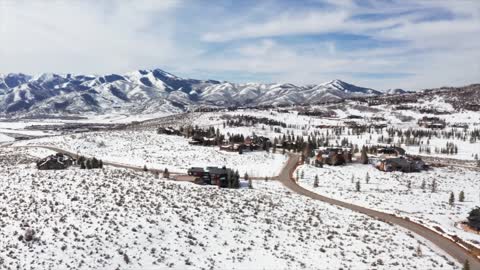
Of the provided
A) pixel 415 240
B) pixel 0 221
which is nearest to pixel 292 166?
pixel 415 240

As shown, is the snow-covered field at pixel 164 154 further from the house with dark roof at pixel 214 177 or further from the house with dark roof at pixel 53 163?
the house with dark roof at pixel 53 163

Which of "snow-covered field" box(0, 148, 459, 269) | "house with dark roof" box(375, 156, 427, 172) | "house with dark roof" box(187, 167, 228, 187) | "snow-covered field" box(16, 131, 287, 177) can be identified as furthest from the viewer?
"snow-covered field" box(16, 131, 287, 177)

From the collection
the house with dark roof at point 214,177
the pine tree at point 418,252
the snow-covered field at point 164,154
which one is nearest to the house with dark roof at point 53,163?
the house with dark roof at point 214,177

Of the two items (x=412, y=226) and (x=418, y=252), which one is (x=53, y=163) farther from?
(x=418, y=252)

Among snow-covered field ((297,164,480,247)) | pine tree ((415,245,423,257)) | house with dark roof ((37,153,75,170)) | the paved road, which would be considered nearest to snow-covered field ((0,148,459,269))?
pine tree ((415,245,423,257))

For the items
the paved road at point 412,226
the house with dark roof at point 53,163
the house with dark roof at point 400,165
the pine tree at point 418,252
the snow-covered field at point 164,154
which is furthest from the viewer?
the snow-covered field at point 164,154

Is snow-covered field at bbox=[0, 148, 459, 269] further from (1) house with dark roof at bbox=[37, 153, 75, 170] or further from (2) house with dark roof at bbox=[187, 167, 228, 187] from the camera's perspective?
(2) house with dark roof at bbox=[187, 167, 228, 187]

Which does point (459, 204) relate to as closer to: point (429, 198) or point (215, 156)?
point (429, 198)
